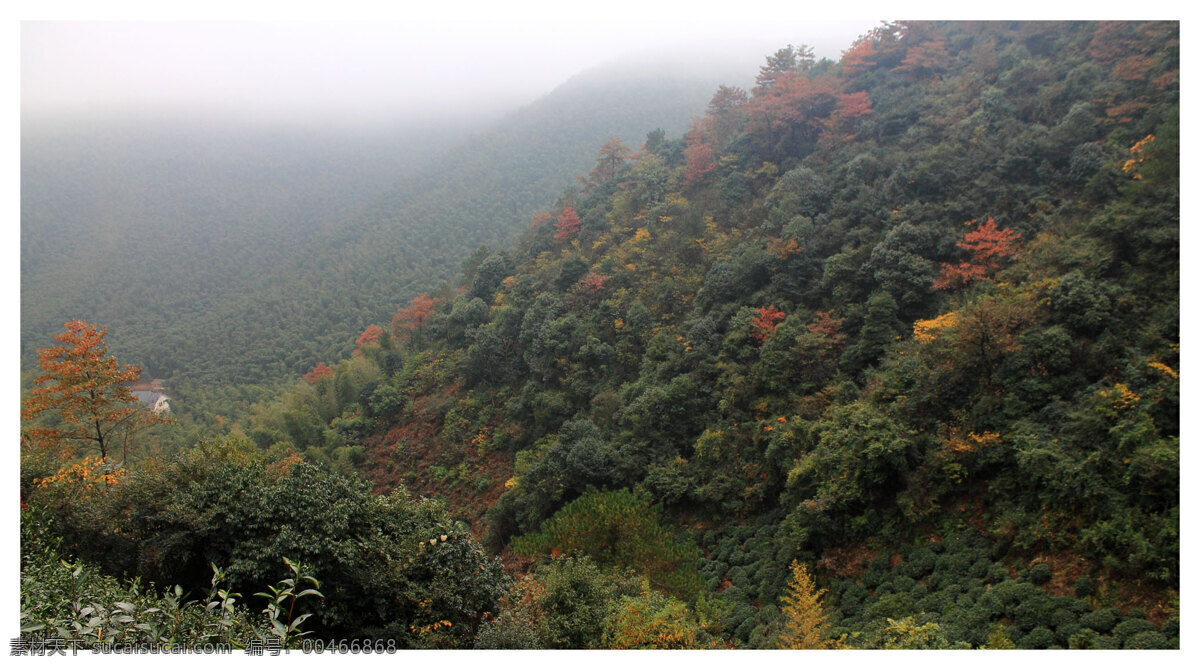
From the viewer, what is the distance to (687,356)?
17.5m

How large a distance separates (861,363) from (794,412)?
1.95 metres

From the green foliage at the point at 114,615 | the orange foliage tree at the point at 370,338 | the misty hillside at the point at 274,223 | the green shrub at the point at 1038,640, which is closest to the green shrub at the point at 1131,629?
the green shrub at the point at 1038,640

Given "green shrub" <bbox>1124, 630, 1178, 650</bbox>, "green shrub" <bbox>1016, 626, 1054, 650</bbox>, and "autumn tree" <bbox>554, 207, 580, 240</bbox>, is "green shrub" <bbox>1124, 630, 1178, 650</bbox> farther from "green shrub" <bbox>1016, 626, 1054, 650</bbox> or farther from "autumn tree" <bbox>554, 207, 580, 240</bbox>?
"autumn tree" <bbox>554, 207, 580, 240</bbox>

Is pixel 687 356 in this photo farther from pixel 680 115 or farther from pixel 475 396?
pixel 680 115

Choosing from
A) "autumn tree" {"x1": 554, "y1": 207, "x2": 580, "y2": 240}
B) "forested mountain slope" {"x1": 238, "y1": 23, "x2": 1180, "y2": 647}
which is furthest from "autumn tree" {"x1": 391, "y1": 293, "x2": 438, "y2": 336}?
"autumn tree" {"x1": 554, "y1": 207, "x2": 580, "y2": 240}

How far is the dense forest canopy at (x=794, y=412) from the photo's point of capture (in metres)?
8.12

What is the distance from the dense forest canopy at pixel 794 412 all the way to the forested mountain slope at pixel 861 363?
72 millimetres

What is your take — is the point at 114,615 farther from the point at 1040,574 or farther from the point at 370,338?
the point at 370,338

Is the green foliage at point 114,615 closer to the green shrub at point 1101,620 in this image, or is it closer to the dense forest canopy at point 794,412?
the dense forest canopy at point 794,412

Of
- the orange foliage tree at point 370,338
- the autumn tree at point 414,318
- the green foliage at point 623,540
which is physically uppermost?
the autumn tree at point 414,318

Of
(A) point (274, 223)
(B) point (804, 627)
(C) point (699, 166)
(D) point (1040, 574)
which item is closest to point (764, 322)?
(D) point (1040, 574)

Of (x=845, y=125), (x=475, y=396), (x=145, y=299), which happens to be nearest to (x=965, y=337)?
(x=845, y=125)

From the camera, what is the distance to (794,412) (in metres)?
14.4

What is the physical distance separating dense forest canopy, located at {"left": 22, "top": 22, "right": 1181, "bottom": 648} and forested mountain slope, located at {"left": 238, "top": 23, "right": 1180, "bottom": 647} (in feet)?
0.24
